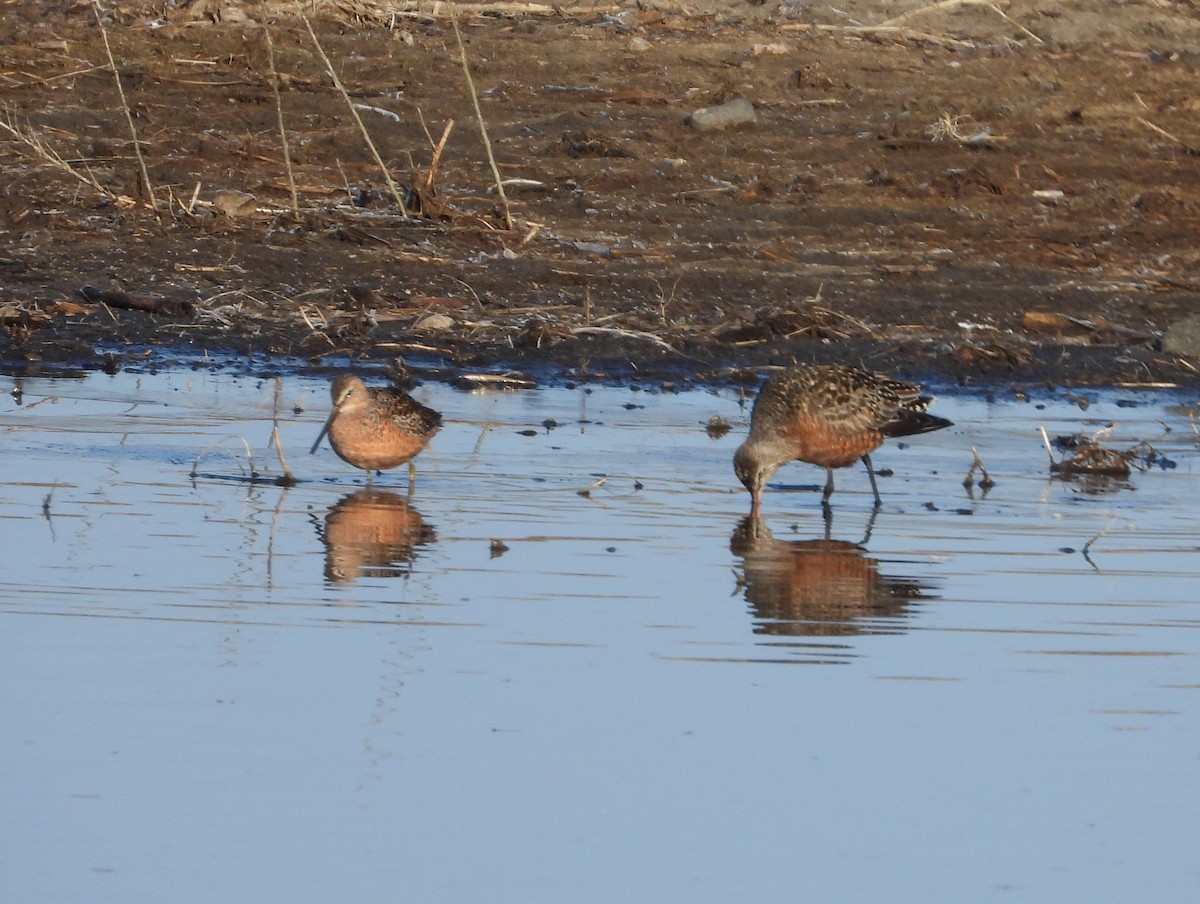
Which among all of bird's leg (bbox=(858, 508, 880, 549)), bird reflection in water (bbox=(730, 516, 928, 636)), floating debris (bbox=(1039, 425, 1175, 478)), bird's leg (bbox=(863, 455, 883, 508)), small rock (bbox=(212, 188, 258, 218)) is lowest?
bird reflection in water (bbox=(730, 516, 928, 636))

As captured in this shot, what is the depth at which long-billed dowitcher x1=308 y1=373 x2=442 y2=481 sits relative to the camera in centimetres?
938

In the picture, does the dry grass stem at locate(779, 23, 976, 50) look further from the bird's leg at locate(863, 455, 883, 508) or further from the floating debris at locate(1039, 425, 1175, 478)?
the bird's leg at locate(863, 455, 883, 508)

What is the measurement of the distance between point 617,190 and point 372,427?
7.01m

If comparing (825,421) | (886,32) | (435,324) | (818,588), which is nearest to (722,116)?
(886,32)

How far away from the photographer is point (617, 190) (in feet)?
52.6

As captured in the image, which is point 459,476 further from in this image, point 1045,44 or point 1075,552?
point 1045,44

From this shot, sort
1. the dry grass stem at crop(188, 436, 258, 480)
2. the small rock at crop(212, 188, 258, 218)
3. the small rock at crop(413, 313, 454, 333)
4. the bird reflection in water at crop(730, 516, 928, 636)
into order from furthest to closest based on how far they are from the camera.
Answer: the small rock at crop(212, 188, 258, 218), the small rock at crop(413, 313, 454, 333), the dry grass stem at crop(188, 436, 258, 480), the bird reflection in water at crop(730, 516, 928, 636)

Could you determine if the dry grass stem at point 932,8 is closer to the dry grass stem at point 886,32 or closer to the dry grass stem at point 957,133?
the dry grass stem at point 886,32

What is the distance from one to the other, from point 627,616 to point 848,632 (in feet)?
2.28

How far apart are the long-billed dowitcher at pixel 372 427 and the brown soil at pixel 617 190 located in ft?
9.62

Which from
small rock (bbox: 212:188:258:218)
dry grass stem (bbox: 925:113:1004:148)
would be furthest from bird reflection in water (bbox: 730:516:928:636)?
dry grass stem (bbox: 925:113:1004:148)

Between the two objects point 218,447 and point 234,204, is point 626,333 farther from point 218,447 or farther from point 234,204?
point 218,447

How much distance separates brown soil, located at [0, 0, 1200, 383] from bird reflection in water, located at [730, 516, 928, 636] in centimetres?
422

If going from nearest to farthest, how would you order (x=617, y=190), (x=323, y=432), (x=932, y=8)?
(x=323, y=432), (x=617, y=190), (x=932, y=8)
